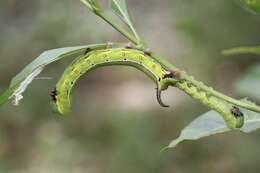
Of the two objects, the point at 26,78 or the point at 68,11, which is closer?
the point at 26,78

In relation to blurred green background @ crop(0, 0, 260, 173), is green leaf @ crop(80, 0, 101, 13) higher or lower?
lower

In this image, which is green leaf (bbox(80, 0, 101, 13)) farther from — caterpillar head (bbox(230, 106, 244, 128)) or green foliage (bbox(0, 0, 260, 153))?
caterpillar head (bbox(230, 106, 244, 128))

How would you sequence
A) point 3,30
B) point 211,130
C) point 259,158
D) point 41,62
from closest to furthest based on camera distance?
point 41,62
point 211,130
point 259,158
point 3,30

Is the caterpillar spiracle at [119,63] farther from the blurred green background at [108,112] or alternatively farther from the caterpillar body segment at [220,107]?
the blurred green background at [108,112]

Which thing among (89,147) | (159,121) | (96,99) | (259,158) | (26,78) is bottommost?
(26,78)

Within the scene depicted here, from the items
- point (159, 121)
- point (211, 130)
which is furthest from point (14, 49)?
point (211, 130)

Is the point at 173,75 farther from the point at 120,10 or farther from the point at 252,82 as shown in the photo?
the point at 252,82

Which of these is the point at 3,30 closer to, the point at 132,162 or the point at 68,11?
the point at 68,11

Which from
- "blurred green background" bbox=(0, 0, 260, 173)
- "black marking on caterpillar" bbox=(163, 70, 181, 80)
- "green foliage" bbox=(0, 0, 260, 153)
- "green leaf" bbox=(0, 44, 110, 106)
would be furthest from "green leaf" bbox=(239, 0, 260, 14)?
"blurred green background" bbox=(0, 0, 260, 173)
